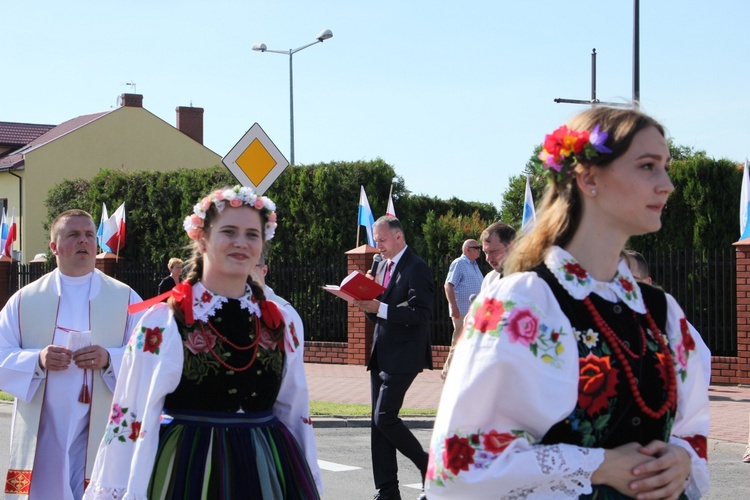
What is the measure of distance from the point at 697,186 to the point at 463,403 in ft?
47.0

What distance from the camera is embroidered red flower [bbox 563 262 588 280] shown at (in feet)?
8.53

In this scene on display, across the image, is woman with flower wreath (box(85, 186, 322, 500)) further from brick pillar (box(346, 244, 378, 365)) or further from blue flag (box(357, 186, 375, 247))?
blue flag (box(357, 186, 375, 247))

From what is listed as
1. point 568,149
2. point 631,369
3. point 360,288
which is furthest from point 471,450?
point 360,288

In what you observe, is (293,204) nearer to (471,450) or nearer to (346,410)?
(346,410)

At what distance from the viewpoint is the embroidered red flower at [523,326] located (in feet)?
7.97

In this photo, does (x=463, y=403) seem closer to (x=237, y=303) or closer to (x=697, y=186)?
(x=237, y=303)

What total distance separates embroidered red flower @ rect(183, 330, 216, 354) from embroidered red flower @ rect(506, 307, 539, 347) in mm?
1804

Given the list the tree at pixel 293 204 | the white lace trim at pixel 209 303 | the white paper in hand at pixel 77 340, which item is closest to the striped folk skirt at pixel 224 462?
the white lace trim at pixel 209 303

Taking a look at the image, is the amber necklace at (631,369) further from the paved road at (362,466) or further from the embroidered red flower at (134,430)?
the paved road at (362,466)

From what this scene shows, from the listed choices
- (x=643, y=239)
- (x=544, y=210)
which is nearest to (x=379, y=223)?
(x=544, y=210)

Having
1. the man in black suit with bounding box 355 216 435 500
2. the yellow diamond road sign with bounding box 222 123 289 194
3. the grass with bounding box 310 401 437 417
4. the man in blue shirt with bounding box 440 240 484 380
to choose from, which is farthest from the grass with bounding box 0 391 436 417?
the man in black suit with bounding box 355 216 435 500

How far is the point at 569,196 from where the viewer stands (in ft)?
8.98

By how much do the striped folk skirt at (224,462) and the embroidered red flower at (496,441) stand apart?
163 cm

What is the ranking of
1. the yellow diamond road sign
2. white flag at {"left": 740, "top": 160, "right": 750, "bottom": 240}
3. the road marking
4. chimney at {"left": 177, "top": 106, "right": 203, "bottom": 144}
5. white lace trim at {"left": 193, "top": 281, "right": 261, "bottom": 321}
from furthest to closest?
chimney at {"left": 177, "top": 106, "right": 203, "bottom": 144}, white flag at {"left": 740, "top": 160, "right": 750, "bottom": 240}, the yellow diamond road sign, the road marking, white lace trim at {"left": 193, "top": 281, "right": 261, "bottom": 321}
